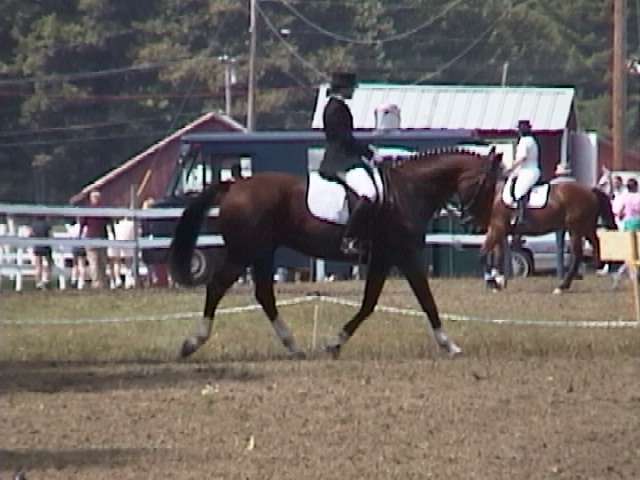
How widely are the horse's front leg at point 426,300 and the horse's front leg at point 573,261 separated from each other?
33.4ft

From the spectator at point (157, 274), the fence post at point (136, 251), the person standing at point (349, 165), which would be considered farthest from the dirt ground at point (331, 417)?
the spectator at point (157, 274)

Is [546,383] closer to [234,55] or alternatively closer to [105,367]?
[105,367]

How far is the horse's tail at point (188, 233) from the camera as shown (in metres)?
20.2

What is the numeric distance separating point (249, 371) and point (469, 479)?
20.7 feet

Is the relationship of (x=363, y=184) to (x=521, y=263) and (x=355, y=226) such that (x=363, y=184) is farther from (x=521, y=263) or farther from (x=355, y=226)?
(x=521, y=263)

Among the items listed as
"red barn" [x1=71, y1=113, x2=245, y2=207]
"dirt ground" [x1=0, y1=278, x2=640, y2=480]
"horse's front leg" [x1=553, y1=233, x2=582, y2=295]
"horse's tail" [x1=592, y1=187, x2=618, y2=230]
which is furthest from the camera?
"red barn" [x1=71, y1=113, x2=245, y2=207]

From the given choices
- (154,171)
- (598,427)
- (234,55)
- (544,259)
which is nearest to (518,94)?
(544,259)

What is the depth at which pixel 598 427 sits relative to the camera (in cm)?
1437

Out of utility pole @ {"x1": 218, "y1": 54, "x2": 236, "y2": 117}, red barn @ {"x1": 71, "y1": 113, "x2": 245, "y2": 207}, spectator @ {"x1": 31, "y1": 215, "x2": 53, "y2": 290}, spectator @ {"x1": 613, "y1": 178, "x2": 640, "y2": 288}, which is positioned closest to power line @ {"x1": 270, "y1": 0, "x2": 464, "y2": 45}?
utility pole @ {"x1": 218, "y1": 54, "x2": 236, "y2": 117}

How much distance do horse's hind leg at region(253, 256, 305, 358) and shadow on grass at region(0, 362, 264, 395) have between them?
1.18m

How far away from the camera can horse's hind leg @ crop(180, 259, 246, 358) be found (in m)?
19.8

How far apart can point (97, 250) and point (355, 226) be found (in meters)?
14.9

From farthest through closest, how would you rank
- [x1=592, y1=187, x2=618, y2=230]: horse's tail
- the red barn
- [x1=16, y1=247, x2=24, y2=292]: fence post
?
1. the red barn
2. [x1=16, y1=247, x2=24, y2=292]: fence post
3. [x1=592, y1=187, x2=618, y2=230]: horse's tail

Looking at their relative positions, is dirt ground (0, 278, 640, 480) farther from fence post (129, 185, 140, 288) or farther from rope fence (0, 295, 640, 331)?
fence post (129, 185, 140, 288)
